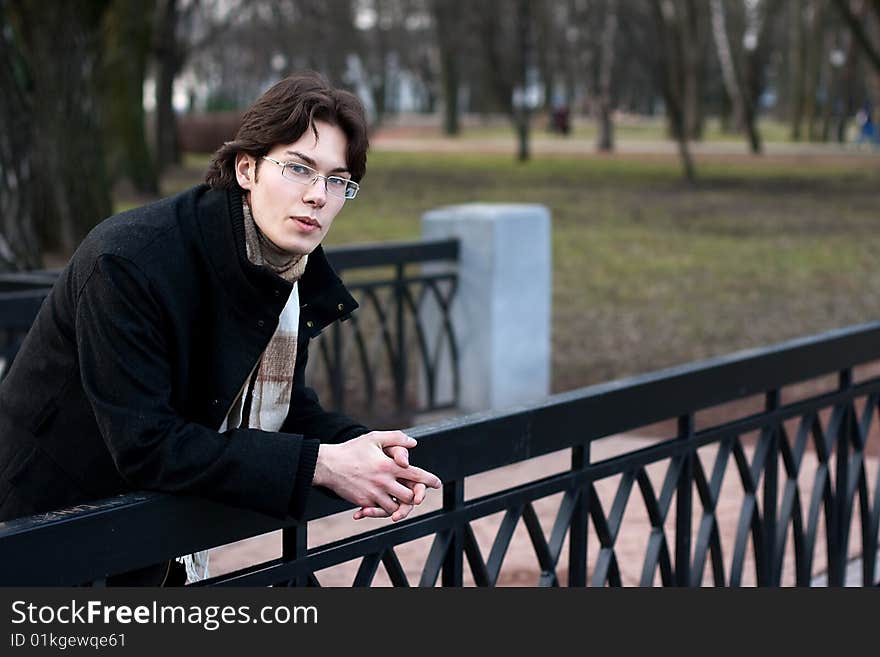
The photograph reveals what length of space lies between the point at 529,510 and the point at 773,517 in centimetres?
123

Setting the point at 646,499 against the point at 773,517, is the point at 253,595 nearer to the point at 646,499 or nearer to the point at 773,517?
the point at 646,499

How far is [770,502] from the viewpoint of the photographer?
13.5 ft

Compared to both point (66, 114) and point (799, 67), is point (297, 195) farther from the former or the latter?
Answer: point (799, 67)

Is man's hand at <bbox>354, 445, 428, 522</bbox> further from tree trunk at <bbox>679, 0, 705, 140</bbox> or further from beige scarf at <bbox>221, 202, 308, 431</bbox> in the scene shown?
tree trunk at <bbox>679, 0, 705, 140</bbox>

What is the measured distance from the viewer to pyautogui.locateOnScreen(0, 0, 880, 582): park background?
35.2 feet

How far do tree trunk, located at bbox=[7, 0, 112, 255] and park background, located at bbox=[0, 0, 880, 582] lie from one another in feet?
0.06

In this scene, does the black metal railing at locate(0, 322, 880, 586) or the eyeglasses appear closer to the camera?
the black metal railing at locate(0, 322, 880, 586)

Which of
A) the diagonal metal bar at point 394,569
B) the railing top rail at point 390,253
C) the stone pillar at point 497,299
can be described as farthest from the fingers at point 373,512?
the stone pillar at point 497,299

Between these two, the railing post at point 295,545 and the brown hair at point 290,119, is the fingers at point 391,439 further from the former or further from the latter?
the brown hair at point 290,119

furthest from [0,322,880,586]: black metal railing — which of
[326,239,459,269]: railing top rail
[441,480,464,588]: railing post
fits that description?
[326,239,459,269]: railing top rail

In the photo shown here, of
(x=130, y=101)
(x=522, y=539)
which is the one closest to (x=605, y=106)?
(x=130, y=101)

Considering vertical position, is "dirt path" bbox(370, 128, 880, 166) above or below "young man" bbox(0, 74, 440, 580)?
below

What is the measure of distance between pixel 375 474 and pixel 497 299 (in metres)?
5.96

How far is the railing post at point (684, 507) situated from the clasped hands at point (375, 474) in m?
1.12
